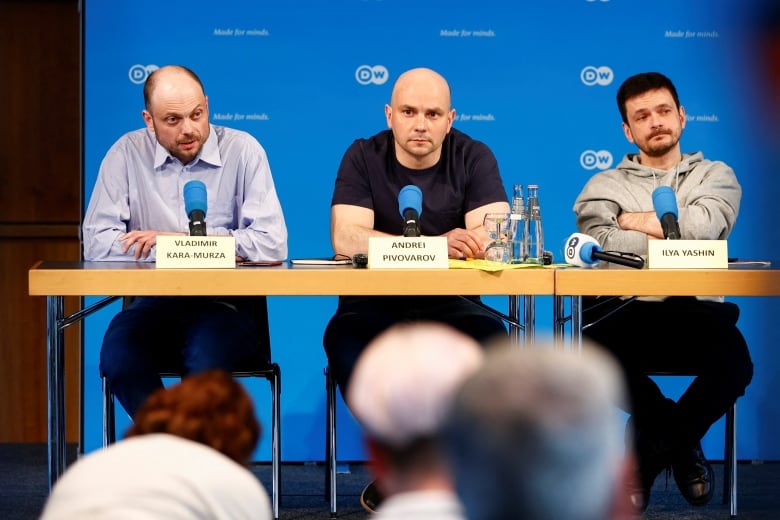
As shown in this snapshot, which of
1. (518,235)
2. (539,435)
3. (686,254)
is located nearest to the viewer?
(539,435)

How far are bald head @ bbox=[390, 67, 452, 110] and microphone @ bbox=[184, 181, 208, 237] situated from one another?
0.94 meters

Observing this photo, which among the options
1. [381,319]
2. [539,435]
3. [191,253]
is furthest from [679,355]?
[539,435]

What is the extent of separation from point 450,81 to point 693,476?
89.0 inches

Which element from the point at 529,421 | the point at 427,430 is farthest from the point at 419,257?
the point at 529,421

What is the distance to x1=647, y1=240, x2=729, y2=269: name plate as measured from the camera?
2887 millimetres

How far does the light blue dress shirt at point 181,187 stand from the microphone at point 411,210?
2.16ft

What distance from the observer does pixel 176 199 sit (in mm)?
3619

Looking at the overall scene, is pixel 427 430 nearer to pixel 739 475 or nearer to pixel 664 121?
pixel 664 121

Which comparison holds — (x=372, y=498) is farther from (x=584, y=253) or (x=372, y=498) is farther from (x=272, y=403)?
(x=584, y=253)

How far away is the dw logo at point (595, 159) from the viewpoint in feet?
15.8

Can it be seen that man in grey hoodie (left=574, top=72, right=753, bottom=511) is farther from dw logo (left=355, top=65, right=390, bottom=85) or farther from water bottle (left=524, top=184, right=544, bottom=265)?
dw logo (left=355, top=65, right=390, bottom=85)

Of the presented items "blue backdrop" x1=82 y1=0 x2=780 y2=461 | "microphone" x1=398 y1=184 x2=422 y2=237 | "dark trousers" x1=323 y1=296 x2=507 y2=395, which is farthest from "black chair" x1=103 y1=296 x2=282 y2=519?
"blue backdrop" x1=82 y1=0 x2=780 y2=461

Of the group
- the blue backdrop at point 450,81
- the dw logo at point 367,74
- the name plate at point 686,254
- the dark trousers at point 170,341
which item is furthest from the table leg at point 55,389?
the dw logo at point 367,74

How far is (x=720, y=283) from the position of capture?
9.12 feet
